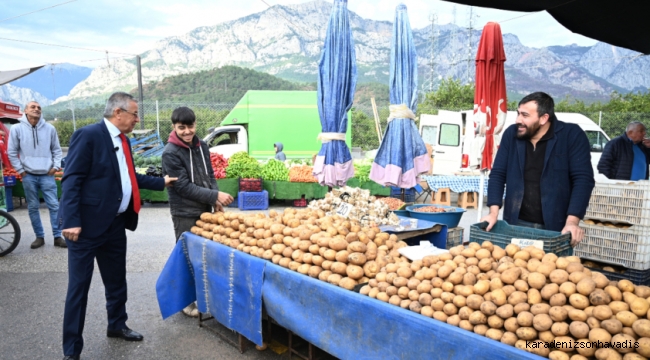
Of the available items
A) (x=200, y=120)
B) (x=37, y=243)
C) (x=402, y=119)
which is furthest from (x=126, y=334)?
(x=200, y=120)

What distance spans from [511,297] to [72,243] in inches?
127

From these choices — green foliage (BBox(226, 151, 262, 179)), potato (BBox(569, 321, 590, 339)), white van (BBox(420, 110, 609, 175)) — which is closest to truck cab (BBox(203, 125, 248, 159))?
green foliage (BBox(226, 151, 262, 179))

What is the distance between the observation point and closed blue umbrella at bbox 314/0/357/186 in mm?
5809

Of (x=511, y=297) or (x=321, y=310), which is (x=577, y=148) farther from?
(x=321, y=310)

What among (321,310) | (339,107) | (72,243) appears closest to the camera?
(321,310)

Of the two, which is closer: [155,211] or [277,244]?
[277,244]

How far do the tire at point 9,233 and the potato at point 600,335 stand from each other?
7.47 metres

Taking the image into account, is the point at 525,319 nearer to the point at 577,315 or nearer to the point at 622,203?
the point at 577,315

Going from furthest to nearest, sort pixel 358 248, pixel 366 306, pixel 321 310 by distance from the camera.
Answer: pixel 358 248, pixel 321 310, pixel 366 306

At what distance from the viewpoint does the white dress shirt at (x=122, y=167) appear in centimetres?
347

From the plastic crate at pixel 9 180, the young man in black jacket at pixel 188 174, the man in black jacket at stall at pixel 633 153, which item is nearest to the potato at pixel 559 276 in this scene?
the young man in black jacket at pixel 188 174

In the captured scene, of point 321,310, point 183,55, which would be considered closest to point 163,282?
point 321,310

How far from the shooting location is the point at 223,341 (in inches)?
149

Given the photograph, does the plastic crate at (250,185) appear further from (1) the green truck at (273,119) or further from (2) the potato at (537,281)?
(2) the potato at (537,281)
